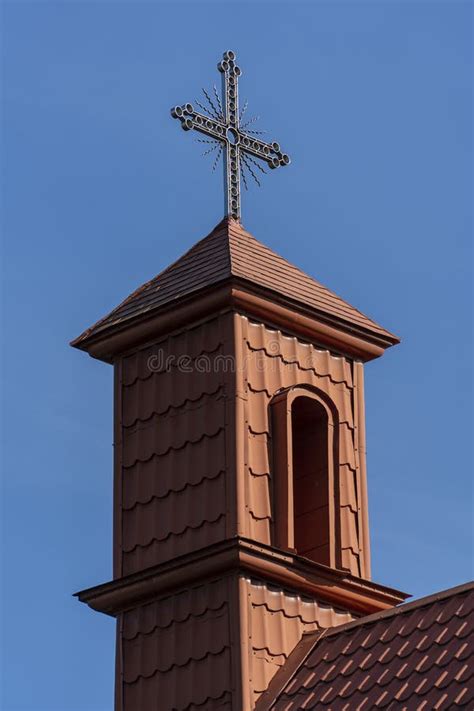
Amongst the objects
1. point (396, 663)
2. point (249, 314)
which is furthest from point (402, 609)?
point (249, 314)

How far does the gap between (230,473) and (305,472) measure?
1.66 meters

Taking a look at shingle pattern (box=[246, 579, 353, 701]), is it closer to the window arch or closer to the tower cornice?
the tower cornice

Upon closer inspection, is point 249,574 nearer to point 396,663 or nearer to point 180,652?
point 180,652

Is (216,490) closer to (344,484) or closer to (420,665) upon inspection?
(344,484)

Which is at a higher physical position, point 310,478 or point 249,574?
point 310,478

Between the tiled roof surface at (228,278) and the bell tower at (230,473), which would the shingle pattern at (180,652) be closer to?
the bell tower at (230,473)

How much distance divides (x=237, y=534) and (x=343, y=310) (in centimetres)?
320

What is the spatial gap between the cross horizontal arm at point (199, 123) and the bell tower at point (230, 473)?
3.06 ft

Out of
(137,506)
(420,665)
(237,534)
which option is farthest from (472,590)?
(137,506)

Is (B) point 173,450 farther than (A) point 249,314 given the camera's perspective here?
No

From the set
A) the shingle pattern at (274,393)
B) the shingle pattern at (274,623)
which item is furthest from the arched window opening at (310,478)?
the shingle pattern at (274,623)

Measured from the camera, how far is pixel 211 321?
2439 centimetres

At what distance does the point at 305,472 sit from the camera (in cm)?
→ 2494

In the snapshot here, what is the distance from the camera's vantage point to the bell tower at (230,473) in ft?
75.5
